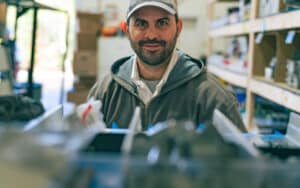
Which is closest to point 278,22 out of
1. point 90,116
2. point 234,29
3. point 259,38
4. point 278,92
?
point 278,92

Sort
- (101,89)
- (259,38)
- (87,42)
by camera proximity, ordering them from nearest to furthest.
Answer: (101,89) → (259,38) → (87,42)

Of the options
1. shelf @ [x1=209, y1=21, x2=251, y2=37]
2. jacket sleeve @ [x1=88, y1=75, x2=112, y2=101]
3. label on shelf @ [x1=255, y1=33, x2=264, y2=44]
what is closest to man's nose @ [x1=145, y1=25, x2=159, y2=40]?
jacket sleeve @ [x1=88, y1=75, x2=112, y2=101]

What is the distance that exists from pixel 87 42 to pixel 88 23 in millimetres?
303

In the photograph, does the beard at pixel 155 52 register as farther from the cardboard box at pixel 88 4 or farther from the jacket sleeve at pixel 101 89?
the cardboard box at pixel 88 4

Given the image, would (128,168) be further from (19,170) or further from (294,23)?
(294,23)

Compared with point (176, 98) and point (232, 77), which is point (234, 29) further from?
point (176, 98)

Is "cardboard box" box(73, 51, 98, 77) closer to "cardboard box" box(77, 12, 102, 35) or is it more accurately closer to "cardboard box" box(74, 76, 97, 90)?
"cardboard box" box(74, 76, 97, 90)

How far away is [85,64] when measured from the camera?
6543mm

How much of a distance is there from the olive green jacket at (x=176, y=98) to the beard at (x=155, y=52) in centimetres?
7

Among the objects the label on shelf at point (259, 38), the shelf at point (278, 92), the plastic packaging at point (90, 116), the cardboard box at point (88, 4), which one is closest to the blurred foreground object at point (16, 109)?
the plastic packaging at point (90, 116)

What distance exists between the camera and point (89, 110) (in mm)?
828

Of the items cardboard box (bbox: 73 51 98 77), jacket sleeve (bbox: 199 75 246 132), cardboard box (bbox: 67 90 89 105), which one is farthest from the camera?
cardboard box (bbox: 73 51 98 77)

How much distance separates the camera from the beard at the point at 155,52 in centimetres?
198

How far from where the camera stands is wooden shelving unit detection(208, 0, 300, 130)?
7.30 ft
